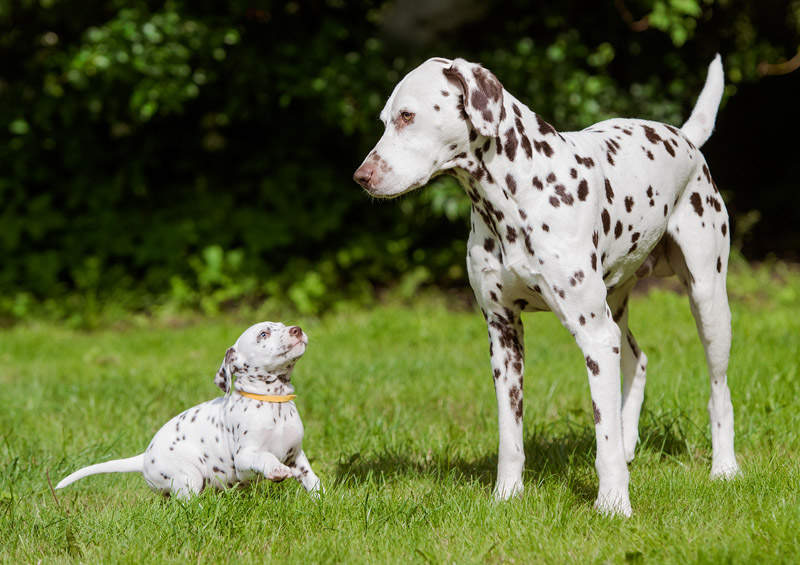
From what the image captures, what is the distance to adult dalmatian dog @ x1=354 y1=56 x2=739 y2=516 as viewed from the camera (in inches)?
140

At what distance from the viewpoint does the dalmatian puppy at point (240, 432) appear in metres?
3.88

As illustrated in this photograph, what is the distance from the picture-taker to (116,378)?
6.96m

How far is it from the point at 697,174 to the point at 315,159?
6.42 meters

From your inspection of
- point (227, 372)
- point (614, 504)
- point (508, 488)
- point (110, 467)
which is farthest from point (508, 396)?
point (110, 467)

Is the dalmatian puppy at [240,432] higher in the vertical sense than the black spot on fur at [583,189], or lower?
lower

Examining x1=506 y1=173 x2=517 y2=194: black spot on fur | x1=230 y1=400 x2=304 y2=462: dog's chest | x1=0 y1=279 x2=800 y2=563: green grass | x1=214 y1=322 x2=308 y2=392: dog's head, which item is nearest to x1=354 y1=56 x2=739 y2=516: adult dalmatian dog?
x1=506 y1=173 x2=517 y2=194: black spot on fur

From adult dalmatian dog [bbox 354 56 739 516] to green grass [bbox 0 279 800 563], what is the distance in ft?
1.05

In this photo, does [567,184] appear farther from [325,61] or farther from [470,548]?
[325,61]

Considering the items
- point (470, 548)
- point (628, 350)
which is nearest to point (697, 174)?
point (628, 350)

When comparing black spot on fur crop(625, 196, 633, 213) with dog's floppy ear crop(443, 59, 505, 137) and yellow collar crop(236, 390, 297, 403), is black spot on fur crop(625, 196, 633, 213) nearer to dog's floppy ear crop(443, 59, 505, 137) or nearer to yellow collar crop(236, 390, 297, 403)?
dog's floppy ear crop(443, 59, 505, 137)

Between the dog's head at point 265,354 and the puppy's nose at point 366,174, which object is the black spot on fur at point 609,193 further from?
the dog's head at point 265,354

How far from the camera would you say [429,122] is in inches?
139

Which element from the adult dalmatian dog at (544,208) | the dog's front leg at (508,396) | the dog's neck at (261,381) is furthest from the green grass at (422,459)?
the dog's neck at (261,381)

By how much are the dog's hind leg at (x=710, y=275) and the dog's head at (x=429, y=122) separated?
4.07 ft
